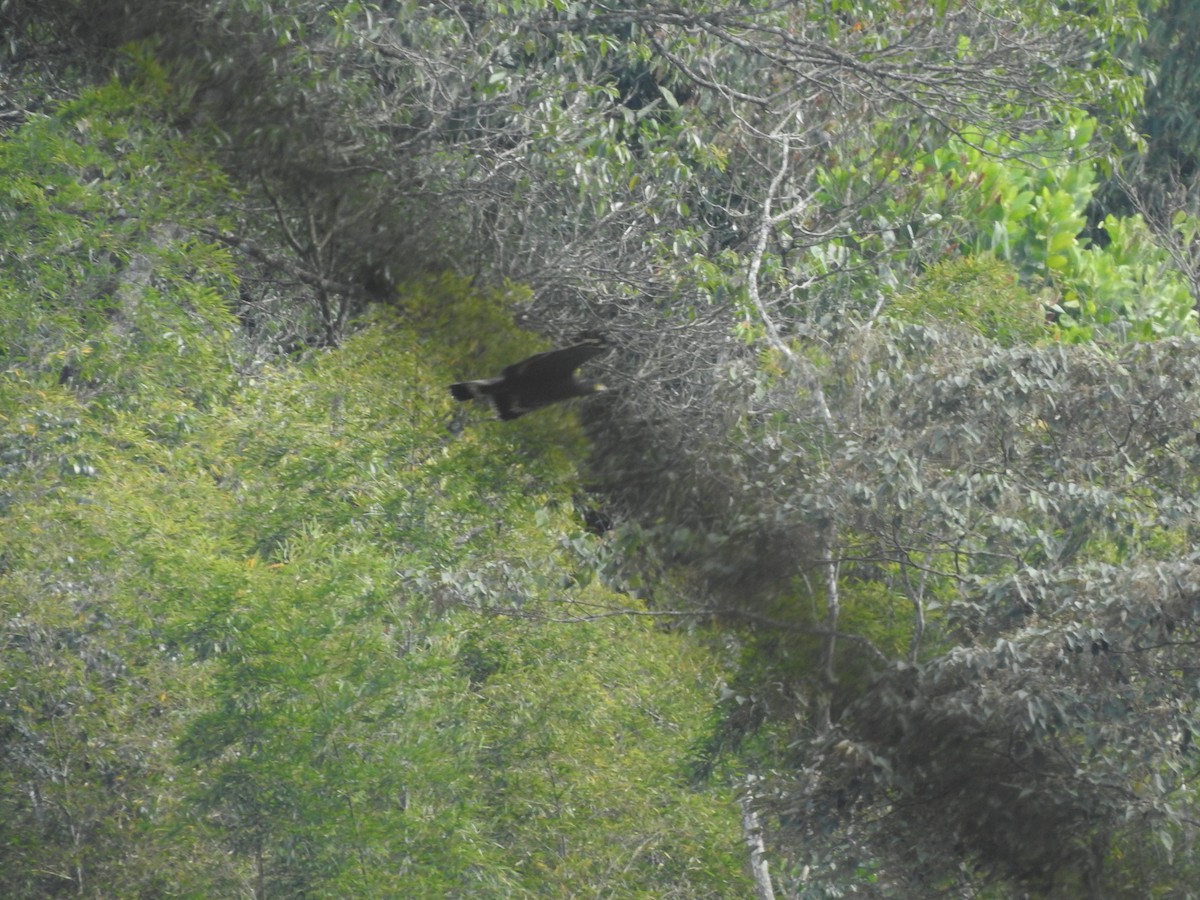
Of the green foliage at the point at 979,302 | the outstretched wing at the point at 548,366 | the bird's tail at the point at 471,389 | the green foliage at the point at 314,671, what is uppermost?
the outstretched wing at the point at 548,366

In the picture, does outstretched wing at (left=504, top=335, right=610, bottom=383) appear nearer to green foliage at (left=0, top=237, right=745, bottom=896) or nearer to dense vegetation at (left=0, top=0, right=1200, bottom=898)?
dense vegetation at (left=0, top=0, right=1200, bottom=898)

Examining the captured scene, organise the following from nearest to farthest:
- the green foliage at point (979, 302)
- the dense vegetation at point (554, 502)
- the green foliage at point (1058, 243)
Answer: the dense vegetation at point (554, 502), the green foliage at point (979, 302), the green foliage at point (1058, 243)

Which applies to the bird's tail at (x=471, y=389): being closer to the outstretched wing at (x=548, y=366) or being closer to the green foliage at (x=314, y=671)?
the outstretched wing at (x=548, y=366)

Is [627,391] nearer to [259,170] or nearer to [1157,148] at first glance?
[259,170]

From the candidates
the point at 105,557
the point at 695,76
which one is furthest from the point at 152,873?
the point at 695,76

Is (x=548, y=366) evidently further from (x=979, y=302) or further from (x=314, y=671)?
(x=979, y=302)

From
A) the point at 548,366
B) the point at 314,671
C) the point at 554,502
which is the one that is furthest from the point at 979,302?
the point at 548,366

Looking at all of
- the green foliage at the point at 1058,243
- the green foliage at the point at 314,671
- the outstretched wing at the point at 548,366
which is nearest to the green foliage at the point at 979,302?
the green foliage at the point at 1058,243
